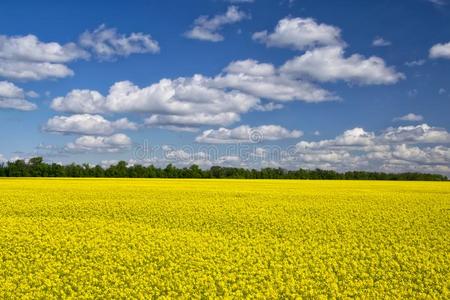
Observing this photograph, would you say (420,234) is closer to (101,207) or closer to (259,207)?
(259,207)

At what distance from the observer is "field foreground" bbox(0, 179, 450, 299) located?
12.5m

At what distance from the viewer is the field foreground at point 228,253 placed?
1245cm

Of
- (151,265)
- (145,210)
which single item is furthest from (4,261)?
(145,210)

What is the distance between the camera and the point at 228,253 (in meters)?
15.6

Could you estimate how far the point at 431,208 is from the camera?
88.8ft

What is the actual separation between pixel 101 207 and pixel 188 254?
13565mm

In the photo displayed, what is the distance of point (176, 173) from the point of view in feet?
330

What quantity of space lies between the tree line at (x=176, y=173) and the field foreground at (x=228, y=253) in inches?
2878

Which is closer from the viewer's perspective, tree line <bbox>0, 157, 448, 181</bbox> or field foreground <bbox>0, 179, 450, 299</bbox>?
field foreground <bbox>0, 179, 450, 299</bbox>

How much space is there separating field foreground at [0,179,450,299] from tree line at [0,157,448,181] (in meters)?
73.1

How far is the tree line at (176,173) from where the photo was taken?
98.9 m

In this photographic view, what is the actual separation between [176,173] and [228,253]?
3367 inches

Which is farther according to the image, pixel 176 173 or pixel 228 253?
pixel 176 173

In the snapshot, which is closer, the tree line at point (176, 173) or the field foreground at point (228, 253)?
the field foreground at point (228, 253)
